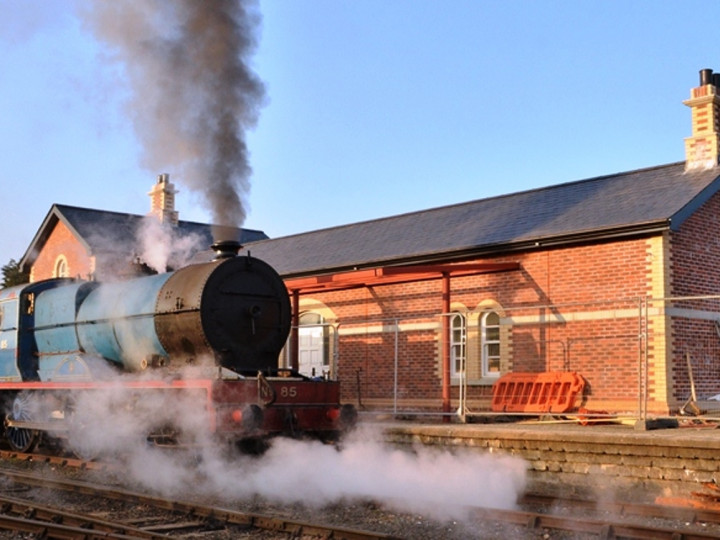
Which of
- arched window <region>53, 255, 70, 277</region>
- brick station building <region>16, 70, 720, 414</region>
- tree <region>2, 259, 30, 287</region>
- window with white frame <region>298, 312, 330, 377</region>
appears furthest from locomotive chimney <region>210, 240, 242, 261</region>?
tree <region>2, 259, 30, 287</region>

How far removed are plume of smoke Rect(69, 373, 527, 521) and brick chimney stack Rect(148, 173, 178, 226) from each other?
61.9ft

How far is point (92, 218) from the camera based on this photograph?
30.5 metres

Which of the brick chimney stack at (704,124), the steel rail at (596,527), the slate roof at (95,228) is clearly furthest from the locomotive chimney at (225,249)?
the slate roof at (95,228)

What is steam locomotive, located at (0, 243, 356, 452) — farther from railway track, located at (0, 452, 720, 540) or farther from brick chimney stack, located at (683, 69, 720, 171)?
brick chimney stack, located at (683, 69, 720, 171)

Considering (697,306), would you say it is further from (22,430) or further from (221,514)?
(22,430)

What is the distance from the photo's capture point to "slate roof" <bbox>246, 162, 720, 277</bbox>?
13.5m

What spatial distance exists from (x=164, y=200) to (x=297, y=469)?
851 inches

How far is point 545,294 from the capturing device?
14.5 m

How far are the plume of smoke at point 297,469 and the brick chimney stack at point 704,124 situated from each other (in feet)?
22.4

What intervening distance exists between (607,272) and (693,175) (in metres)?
2.42

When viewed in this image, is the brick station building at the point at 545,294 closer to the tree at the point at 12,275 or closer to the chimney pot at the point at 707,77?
the chimney pot at the point at 707,77

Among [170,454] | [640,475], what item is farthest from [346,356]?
[640,475]

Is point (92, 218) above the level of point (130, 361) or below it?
above

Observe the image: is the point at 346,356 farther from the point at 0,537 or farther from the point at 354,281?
the point at 0,537
